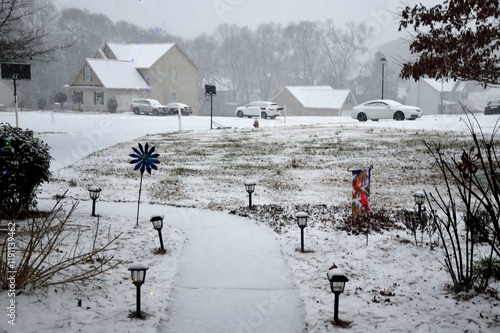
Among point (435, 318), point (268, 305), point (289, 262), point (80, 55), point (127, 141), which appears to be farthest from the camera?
point (80, 55)

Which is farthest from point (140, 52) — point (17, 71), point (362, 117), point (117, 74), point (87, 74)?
point (17, 71)

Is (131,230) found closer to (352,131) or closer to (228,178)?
(228,178)

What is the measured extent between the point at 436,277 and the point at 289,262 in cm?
204

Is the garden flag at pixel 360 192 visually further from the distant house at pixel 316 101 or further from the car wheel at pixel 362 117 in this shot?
the distant house at pixel 316 101

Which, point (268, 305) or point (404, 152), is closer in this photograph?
point (268, 305)

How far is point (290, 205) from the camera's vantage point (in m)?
10.6

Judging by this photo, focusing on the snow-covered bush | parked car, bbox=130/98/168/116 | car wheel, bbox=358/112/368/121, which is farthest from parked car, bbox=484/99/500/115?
the snow-covered bush

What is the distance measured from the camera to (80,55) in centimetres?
7169

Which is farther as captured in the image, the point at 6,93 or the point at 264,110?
the point at 6,93

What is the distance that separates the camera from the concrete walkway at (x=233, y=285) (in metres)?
5.22

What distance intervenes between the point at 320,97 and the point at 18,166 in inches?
2293

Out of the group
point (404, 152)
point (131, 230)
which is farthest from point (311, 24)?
point (131, 230)

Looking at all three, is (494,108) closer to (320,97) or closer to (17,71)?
(320,97)

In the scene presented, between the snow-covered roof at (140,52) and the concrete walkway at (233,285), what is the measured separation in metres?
47.5
